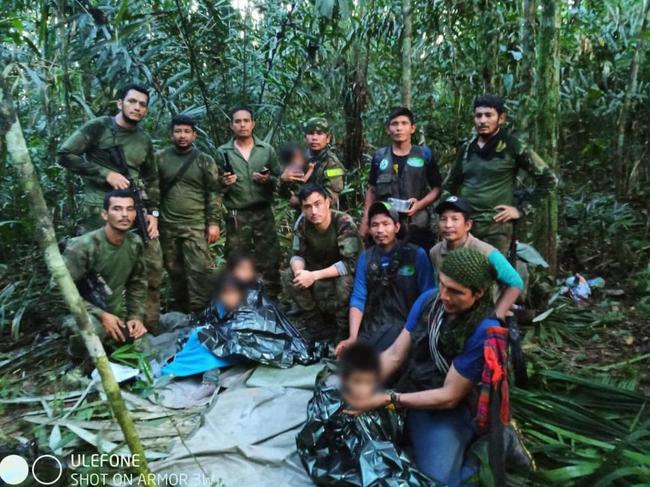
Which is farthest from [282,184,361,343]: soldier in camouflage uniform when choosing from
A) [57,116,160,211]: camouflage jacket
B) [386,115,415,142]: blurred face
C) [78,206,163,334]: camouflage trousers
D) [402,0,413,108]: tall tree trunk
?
[402,0,413,108]: tall tree trunk

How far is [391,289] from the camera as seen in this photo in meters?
3.74

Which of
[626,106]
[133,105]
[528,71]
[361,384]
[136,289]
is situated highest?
[133,105]

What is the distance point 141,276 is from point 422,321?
2575 mm

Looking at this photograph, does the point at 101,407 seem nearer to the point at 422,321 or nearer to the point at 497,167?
the point at 422,321

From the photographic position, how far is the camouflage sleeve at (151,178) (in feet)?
15.7

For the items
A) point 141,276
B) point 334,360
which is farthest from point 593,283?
point 141,276

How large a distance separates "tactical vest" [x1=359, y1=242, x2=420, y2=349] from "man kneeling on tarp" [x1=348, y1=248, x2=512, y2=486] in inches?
33.6

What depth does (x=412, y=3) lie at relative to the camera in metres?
5.70

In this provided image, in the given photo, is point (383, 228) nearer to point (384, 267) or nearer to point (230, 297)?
point (384, 267)

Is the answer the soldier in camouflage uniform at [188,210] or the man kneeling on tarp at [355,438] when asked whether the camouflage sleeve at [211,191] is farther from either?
the man kneeling on tarp at [355,438]

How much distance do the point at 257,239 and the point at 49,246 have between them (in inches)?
127

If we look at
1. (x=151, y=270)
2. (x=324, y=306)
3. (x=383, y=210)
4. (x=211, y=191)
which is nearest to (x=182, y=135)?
(x=211, y=191)

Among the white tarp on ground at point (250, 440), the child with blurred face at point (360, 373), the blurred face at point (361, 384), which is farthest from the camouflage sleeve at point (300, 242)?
the blurred face at point (361, 384)

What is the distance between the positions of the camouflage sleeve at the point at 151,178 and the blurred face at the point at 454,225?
2.70m
